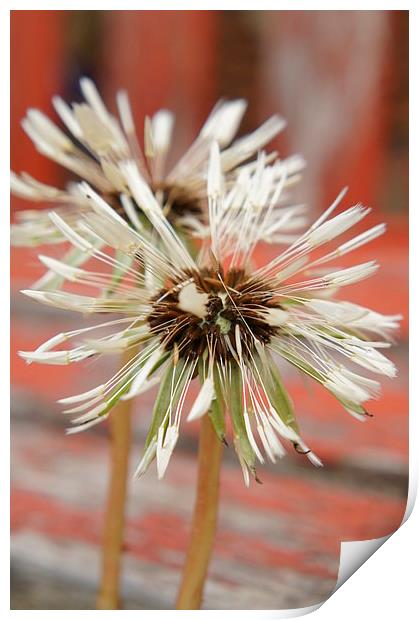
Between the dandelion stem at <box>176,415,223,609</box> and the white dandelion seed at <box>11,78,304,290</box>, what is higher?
the white dandelion seed at <box>11,78,304,290</box>

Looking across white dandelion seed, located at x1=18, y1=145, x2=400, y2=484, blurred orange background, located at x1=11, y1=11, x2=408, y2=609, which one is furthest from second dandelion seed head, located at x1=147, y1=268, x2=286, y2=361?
blurred orange background, located at x1=11, y1=11, x2=408, y2=609

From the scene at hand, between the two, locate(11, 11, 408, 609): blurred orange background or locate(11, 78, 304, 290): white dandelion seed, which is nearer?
locate(11, 78, 304, 290): white dandelion seed

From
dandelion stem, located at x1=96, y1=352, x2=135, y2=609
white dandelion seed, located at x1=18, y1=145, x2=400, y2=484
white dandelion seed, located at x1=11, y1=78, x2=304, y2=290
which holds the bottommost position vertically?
dandelion stem, located at x1=96, y1=352, x2=135, y2=609

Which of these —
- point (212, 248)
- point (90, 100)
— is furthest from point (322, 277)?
point (90, 100)

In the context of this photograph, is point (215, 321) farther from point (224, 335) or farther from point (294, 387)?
point (294, 387)

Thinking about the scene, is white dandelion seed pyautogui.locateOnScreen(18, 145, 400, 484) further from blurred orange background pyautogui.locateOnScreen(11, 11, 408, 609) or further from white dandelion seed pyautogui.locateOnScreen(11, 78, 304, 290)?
blurred orange background pyautogui.locateOnScreen(11, 11, 408, 609)

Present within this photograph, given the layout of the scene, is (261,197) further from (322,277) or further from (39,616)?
(39,616)
